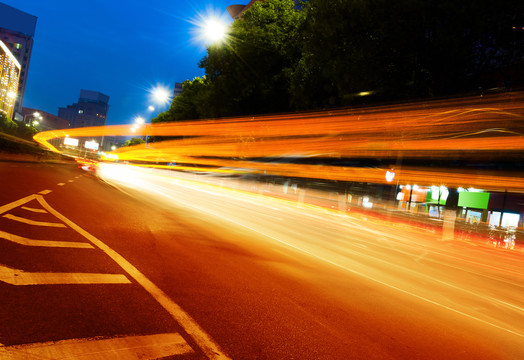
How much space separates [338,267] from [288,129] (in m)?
15.3

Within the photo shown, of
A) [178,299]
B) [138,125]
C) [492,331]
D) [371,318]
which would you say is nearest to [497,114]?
[492,331]

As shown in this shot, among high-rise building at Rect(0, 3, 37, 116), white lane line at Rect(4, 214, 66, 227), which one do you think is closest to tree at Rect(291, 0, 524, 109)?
white lane line at Rect(4, 214, 66, 227)

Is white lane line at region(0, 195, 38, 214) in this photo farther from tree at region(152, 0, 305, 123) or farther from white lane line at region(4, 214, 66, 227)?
tree at region(152, 0, 305, 123)

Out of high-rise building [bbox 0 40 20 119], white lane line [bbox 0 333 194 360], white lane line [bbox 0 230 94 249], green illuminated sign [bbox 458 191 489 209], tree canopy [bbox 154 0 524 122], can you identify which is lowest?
white lane line [bbox 0 333 194 360]

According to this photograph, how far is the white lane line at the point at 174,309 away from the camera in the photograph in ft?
11.3

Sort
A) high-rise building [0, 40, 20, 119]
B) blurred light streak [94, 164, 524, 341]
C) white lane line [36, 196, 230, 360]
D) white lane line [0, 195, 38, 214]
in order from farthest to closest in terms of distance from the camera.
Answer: high-rise building [0, 40, 20, 119] → white lane line [0, 195, 38, 214] → blurred light streak [94, 164, 524, 341] → white lane line [36, 196, 230, 360]

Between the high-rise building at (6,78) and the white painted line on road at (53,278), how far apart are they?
94.8 metres

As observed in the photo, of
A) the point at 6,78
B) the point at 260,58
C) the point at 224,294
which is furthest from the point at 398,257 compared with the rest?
the point at 6,78

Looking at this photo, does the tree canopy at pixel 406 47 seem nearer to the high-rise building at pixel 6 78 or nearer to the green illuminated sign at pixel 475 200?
the green illuminated sign at pixel 475 200

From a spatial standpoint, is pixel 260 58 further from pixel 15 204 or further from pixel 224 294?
pixel 224 294

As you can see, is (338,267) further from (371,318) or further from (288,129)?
(288,129)

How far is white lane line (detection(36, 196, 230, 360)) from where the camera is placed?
3433 mm

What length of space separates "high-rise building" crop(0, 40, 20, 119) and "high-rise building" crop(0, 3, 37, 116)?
2969 cm

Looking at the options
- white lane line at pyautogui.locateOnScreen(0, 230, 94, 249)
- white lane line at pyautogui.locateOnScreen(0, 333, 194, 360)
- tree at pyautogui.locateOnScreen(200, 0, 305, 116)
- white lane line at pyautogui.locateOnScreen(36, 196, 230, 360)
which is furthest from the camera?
tree at pyautogui.locateOnScreen(200, 0, 305, 116)
